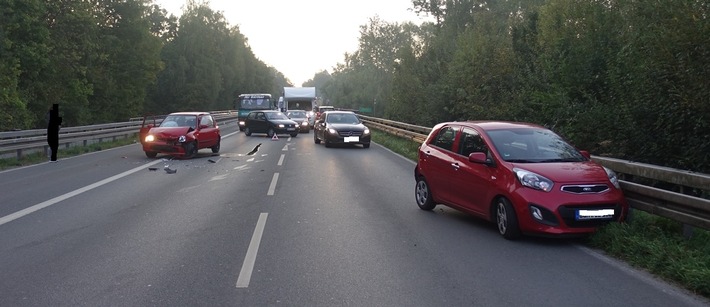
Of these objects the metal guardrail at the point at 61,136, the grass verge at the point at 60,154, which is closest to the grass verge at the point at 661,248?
the grass verge at the point at 60,154

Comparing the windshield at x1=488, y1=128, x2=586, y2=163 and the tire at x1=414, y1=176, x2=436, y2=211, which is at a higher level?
the windshield at x1=488, y1=128, x2=586, y2=163

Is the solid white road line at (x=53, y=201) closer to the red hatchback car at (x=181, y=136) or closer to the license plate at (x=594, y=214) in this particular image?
the red hatchback car at (x=181, y=136)

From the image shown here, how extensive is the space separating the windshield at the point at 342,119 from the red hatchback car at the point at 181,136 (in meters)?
6.33

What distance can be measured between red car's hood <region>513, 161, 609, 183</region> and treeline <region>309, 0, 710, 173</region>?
2.65 metres

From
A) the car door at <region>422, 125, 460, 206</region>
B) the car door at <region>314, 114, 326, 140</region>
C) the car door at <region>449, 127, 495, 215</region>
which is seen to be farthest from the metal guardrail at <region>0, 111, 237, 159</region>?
the car door at <region>449, 127, 495, 215</region>

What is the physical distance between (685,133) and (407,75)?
32859 millimetres

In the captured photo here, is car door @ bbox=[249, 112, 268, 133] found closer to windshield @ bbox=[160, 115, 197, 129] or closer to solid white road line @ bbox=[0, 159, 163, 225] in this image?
windshield @ bbox=[160, 115, 197, 129]

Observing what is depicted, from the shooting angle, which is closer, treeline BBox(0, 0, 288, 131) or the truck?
treeline BBox(0, 0, 288, 131)

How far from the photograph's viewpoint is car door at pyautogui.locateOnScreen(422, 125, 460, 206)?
992 cm

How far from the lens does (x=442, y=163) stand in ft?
33.3

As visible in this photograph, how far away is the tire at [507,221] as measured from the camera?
8.21m

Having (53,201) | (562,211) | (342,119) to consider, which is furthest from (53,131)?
(562,211)

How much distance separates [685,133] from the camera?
10.9 metres

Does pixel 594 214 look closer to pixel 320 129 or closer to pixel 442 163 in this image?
pixel 442 163
